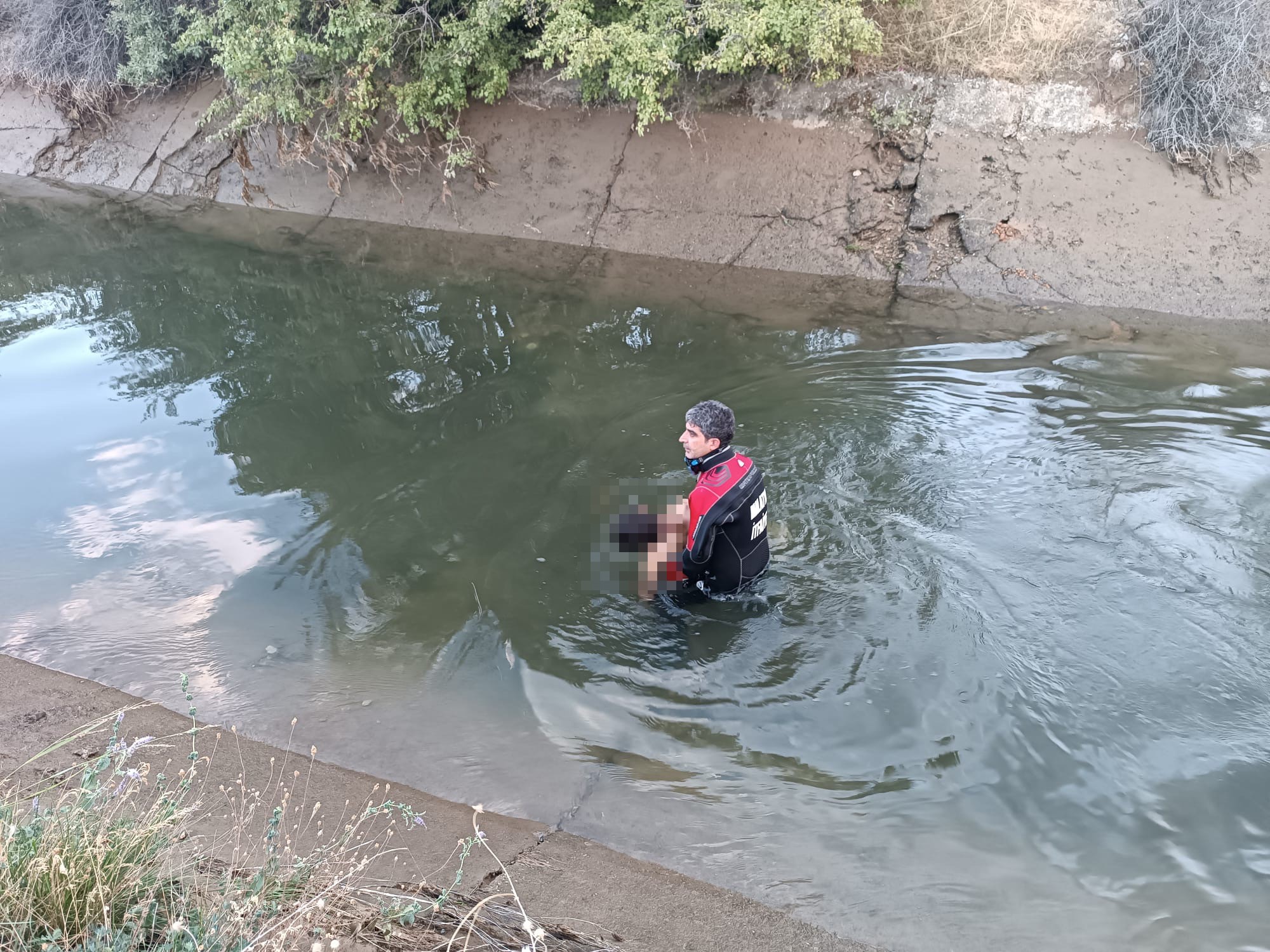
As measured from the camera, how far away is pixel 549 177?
41.8 ft

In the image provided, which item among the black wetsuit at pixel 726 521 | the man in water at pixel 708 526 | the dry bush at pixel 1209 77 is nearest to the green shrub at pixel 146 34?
the man in water at pixel 708 526

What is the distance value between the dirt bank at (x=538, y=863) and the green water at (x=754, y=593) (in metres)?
0.16

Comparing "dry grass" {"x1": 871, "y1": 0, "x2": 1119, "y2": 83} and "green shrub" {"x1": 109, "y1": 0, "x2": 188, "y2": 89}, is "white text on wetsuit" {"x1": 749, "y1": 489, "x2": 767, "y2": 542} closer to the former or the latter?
"dry grass" {"x1": 871, "y1": 0, "x2": 1119, "y2": 83}

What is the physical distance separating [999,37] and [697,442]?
8.84 m

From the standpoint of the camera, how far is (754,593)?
5.96 meters

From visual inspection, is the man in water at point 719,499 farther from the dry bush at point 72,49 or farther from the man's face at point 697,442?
the dry bush at point 72,49

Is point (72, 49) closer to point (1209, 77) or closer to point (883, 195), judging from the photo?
point (883, 195)

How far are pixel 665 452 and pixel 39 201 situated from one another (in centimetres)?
1323

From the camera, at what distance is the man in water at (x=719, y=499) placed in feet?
17.2

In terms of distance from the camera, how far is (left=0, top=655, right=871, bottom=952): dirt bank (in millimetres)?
3611

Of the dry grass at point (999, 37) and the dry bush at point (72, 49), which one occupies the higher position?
the dry bush at point (72, 49)

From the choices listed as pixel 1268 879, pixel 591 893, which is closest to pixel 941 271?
pixel 1268 879

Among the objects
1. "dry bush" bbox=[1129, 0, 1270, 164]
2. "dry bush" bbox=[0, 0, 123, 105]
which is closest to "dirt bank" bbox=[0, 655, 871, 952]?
"dry bush" bbox=[1129, 0, 1270, 164]

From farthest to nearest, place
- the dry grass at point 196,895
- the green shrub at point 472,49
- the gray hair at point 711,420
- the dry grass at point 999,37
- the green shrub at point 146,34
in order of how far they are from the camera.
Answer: the green shrub at point 146,34, the dry grass at point 999,37, the green shrub at point 472,49, the gray hair at point 711,420, the dry grass at point 196,895
